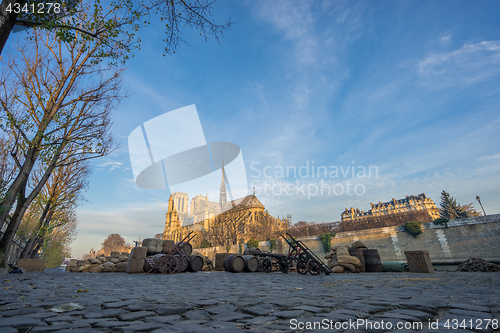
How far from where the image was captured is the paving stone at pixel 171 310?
2373 millimetres

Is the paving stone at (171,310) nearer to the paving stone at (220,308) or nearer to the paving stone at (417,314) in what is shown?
the paving stone at (220,308)

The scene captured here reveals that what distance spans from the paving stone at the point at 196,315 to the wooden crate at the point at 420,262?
11.7 metres

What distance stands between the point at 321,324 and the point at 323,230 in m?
37.3

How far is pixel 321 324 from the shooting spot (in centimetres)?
197

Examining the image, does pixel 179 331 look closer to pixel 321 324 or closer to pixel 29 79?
pixel 321 324

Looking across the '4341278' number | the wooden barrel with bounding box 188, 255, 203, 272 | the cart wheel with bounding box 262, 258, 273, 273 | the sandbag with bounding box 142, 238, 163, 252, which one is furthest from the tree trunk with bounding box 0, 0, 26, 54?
the cart wheel with bounding box 262, 258, 273, 273

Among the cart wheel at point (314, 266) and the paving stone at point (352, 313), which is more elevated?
the cart wheel at point (314, 266)

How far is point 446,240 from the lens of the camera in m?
24.5

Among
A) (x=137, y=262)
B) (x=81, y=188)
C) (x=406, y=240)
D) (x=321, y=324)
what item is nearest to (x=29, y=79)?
(x=137, y=262)

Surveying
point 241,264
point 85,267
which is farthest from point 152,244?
point 241,264

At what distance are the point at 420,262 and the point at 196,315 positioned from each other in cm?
1204

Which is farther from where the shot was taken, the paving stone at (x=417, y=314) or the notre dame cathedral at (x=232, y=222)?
the notre dame cathedral at (x=232, y=222)

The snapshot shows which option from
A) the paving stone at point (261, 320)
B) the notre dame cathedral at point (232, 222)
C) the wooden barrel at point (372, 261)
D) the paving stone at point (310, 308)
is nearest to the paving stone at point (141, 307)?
the paving stone at point (261, 320)

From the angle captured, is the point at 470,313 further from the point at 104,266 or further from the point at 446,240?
the point at 446,240
